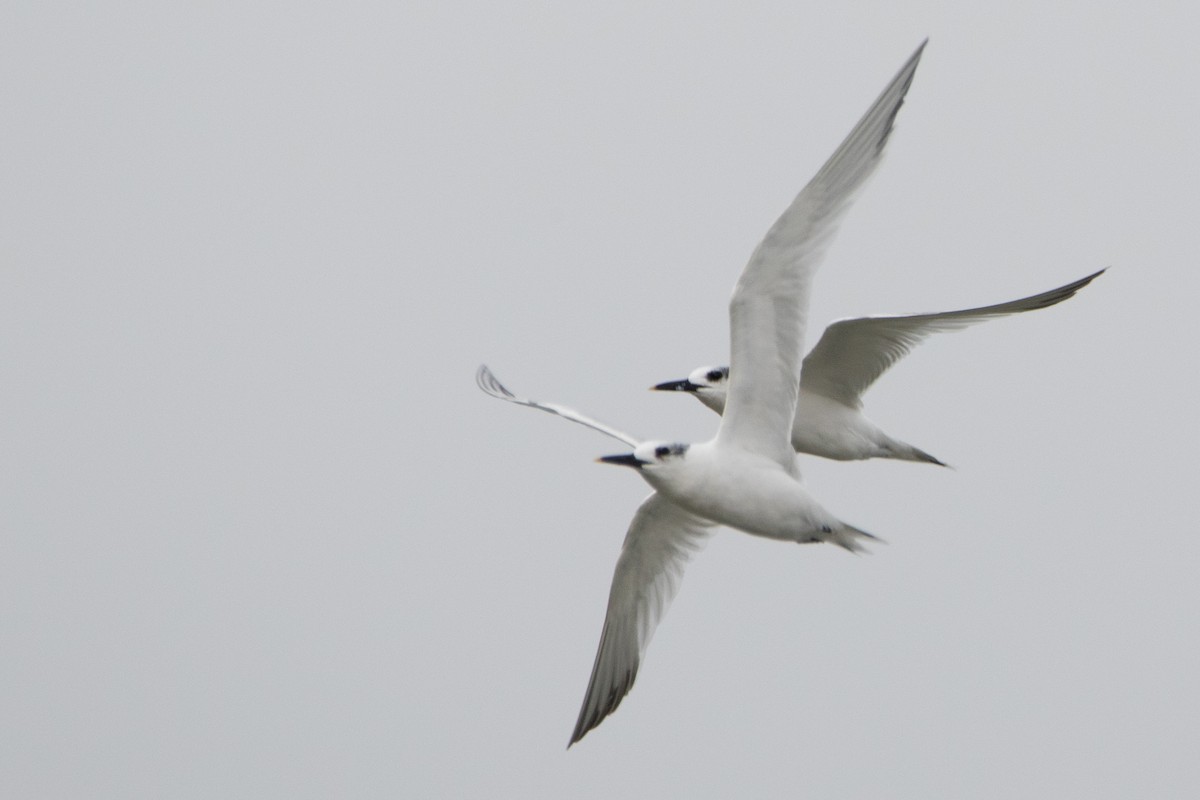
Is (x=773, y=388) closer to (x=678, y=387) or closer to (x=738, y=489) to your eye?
(x=738, y=489)

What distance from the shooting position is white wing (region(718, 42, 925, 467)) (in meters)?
9.23

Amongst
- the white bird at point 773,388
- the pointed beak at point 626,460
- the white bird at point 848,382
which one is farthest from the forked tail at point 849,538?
the white bird at point 848,382

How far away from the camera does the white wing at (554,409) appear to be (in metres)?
10.1

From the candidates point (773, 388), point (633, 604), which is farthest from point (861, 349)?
point (773, 388)

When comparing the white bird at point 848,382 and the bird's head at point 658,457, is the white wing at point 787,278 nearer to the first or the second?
the bird's head at point 658,457

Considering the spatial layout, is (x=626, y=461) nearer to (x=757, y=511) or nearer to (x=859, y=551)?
(x=757, y=511)

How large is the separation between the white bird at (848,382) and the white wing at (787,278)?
285 cm

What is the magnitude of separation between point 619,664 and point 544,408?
5.36 ft

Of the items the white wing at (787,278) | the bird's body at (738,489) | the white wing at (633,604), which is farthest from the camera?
the white wing at (633,604)

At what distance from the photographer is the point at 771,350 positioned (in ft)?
30.7

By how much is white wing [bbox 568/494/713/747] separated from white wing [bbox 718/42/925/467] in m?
1.76

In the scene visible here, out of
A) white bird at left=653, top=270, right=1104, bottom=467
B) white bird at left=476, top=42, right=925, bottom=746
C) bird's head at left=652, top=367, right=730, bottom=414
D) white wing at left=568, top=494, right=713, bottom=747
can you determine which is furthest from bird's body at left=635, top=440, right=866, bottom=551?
bird's head at left=652, top=367, right=730, bottom=414

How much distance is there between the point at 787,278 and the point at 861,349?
10.8ft

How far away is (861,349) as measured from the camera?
1248cm
